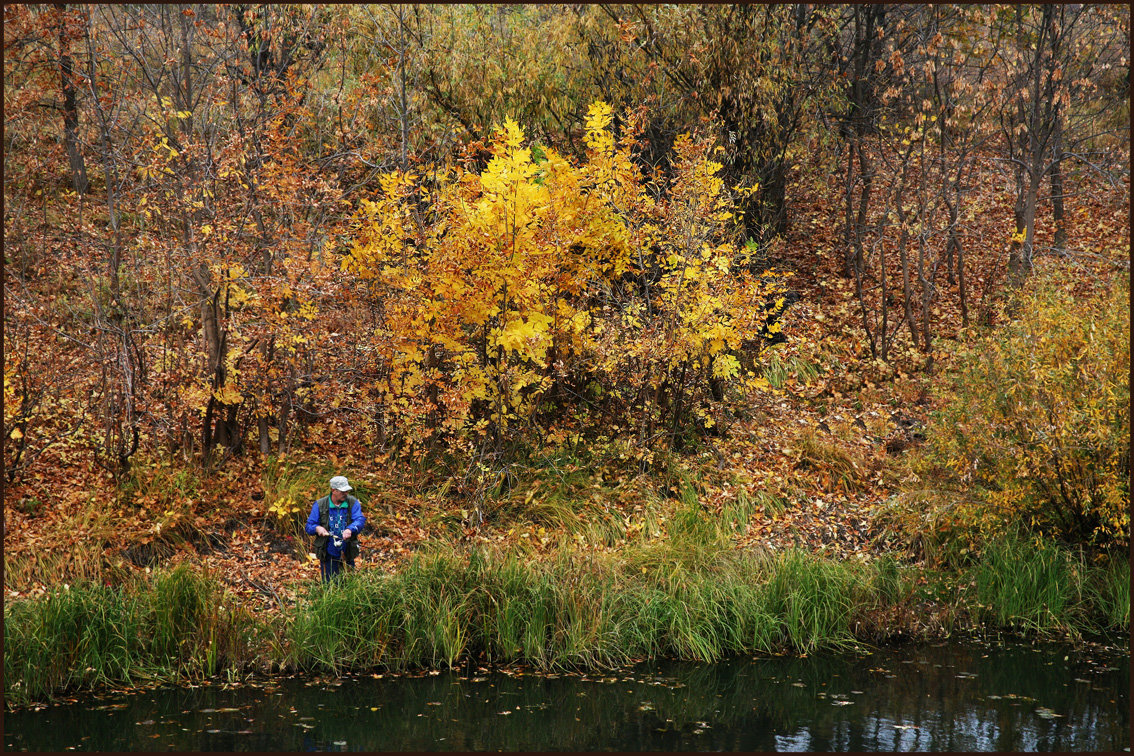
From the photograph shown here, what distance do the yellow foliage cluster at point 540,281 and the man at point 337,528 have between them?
7.39 feet

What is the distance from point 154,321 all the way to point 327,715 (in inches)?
240

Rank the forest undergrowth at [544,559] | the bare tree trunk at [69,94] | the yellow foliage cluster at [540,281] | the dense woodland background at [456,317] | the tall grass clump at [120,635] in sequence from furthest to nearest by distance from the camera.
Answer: the bare tree trunk at [69,94], the yellow foliage cluster at [540,281], the dense woodland background at [456,317], the forest undergrowth at [544,559], the tall grass clump at [120,635]

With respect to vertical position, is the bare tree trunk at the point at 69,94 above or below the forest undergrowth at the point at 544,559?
above

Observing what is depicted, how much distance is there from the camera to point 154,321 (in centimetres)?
1188

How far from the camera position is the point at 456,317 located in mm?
11406

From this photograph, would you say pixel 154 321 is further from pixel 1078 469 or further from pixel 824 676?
pixel 1078 469

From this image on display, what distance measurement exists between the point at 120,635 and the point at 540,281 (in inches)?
226

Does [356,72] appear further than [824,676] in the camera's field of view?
Yes

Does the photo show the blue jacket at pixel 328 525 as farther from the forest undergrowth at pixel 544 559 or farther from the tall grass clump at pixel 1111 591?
the tall grass clump at pixel 1111 591

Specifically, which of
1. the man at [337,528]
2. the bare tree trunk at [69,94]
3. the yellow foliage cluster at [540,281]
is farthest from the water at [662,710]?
the bare tree trunk at [69,94]

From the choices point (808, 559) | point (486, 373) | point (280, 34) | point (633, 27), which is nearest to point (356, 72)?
point (280, 34)

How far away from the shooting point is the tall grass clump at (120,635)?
8.08 meters

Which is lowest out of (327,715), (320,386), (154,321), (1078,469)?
(327,715)

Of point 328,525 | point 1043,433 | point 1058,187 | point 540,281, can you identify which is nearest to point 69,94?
point 540,281
